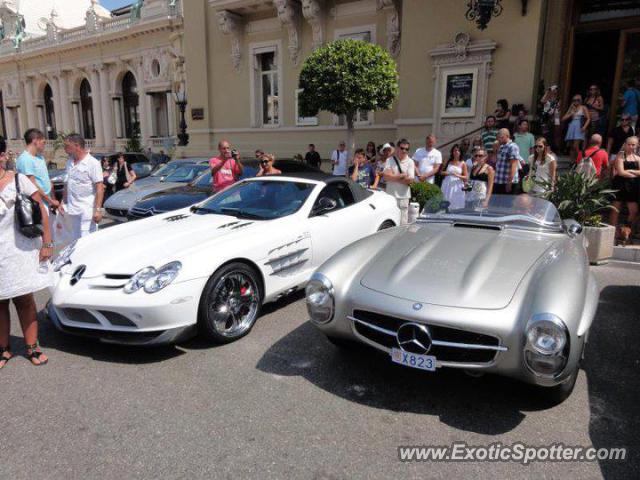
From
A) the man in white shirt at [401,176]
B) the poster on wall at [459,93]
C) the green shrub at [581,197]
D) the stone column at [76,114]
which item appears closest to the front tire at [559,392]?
the green shrub at [581,197]

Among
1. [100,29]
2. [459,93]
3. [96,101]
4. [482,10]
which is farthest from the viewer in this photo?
[96,101]

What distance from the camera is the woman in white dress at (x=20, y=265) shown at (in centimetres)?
338

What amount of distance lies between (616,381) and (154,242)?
387 cm

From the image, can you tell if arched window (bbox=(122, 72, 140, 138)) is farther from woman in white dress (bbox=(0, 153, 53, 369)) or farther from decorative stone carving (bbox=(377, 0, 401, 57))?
woman in white dress (bbox=(0, 153, 53, 369))

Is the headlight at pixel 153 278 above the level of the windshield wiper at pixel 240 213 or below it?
below

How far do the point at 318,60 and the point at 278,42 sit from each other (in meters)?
7.33

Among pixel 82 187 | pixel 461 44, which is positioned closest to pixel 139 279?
pixel 82 187

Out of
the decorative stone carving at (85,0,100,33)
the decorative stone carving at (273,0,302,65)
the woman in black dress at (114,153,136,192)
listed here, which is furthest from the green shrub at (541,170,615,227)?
the decorative stone carving at (85,0,100,33)

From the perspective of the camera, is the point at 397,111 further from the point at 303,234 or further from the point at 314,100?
the point at 303,234

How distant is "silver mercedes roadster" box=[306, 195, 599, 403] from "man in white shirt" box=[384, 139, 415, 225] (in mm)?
4209

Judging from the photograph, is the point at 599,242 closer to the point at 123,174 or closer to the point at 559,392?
the point at 559,392

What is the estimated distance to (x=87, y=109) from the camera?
30.0m

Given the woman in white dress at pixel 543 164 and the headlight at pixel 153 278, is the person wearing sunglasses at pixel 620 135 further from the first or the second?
the headlight at pixel 153 278

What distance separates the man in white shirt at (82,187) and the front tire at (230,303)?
2.75 m
